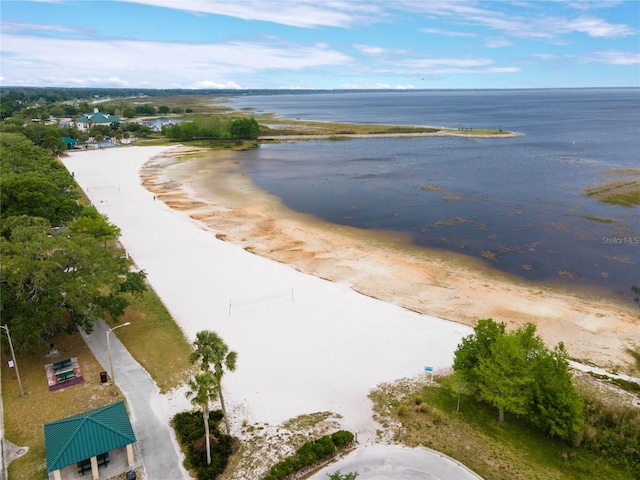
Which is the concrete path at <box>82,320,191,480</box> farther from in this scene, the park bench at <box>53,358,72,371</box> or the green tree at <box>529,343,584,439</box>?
the green tree at <box>529,343,584,439</box>

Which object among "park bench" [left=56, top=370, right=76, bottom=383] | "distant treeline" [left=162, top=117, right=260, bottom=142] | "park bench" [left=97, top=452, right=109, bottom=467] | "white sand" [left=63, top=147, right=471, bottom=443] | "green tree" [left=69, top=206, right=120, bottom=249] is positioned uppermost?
"distant treeline" [left=162, top=117, right=260, bottom=142]

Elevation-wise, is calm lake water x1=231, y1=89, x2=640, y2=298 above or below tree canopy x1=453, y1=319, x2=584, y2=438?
above

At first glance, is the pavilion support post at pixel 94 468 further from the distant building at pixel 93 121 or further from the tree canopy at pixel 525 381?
the distant building at pixel 93 121

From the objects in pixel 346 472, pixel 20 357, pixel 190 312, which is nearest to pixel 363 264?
pixel 190 312

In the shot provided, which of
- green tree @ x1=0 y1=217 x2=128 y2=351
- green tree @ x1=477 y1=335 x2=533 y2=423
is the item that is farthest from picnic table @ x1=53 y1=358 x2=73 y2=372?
green tree @ x1=477 y1=335 x2=533 y2=423

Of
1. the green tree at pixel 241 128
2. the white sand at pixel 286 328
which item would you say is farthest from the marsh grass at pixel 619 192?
the green tree at pixel 241 128

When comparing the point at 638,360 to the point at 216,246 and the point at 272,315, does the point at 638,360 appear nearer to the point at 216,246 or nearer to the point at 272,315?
the point at 272,315
